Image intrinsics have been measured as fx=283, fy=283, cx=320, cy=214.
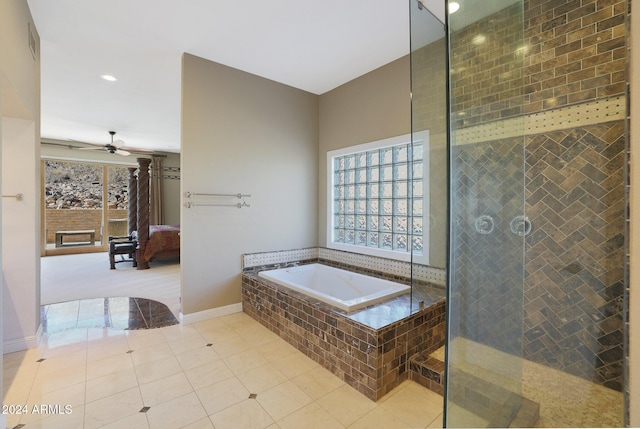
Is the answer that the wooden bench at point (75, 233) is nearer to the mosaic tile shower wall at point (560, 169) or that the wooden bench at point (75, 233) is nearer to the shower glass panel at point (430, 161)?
the shower glass panel at point (430, 161)

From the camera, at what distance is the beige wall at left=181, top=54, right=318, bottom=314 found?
113 inches

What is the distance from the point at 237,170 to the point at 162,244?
323 cm

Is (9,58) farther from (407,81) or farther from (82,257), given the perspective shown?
(82,257)

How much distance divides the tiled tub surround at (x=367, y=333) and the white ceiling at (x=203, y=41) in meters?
2.23

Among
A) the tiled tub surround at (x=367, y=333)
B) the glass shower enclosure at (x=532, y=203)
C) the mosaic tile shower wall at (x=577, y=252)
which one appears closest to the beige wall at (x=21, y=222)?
the tiled tub surround at (x=367, y=333)

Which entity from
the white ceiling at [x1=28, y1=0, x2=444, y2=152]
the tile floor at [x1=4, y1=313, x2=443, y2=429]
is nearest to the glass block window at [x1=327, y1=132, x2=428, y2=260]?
the white ceiling at [x1=28, y1=0, x2=444, y2=152]

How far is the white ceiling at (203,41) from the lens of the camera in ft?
7.19

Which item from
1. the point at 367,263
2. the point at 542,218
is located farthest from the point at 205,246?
the point at 542,218

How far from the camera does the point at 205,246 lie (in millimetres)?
2977

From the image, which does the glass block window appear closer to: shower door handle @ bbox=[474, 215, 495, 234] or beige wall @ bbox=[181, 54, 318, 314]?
beige wall @ bbox=[181, 54, 318, 314]

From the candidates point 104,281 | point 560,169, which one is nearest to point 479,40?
Result: point 560,169

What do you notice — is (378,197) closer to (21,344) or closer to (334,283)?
(334,283)

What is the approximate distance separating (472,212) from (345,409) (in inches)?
52.9

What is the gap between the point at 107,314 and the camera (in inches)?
122
